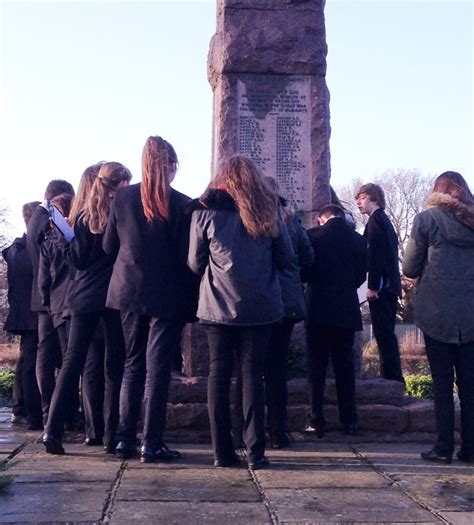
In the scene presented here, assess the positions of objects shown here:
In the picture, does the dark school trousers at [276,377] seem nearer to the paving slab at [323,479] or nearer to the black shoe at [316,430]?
the black shoe at [316,430]

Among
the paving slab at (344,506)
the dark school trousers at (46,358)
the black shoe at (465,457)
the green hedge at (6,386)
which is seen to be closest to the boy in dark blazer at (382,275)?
the black shoe at (465,457)

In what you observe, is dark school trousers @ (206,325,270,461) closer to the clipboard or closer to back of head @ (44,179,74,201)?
the clipboard

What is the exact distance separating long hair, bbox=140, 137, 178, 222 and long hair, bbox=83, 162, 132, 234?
403mm

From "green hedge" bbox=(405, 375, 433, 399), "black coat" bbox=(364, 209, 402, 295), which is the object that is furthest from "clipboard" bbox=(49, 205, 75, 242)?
"green hedge" bbox=(405, 375, 433, 399)

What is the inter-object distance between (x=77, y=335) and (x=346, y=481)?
206 cm

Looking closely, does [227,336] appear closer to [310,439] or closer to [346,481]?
[346,481]

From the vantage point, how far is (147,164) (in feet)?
19.6

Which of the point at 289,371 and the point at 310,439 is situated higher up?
the point at 289,371

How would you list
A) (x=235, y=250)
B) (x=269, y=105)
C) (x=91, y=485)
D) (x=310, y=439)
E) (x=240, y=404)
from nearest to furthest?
1. (x=91, y=485)
2. (x=235, y=250)
3. (x=240, y=404)
4. (x=310, y=439)
5. (x=269, y=105)

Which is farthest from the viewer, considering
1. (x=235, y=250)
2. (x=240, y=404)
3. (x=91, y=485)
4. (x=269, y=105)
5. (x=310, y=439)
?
(x=269, y=105)

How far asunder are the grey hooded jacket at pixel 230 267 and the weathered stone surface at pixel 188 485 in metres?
0.89

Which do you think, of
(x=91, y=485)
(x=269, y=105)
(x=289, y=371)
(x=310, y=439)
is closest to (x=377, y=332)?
(x=289, y=371)

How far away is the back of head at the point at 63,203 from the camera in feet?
22.6

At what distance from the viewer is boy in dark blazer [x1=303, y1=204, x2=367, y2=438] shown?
693cm
